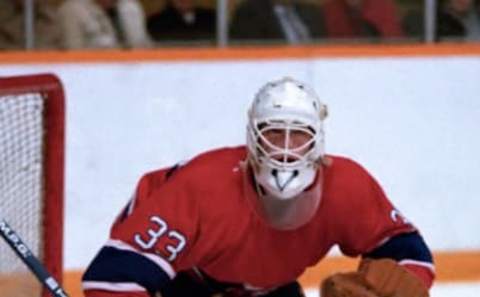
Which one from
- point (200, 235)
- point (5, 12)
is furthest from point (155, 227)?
point (5, 12)

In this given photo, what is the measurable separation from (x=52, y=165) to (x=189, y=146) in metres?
1.46

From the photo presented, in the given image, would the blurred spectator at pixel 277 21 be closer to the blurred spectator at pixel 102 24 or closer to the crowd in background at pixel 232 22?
the crowd in background at pixel 232 22

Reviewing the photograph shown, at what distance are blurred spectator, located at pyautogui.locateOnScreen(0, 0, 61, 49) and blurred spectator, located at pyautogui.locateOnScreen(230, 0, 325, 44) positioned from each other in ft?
2.32

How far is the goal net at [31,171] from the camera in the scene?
4.74 m

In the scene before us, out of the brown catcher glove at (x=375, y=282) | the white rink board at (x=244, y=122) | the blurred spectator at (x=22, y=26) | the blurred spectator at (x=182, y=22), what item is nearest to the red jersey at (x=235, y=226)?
the brown catcher glove at (x=375, y=282)

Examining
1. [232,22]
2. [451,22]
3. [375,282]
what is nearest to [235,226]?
[375,282]

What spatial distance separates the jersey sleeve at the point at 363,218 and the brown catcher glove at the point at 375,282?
28 centimetres

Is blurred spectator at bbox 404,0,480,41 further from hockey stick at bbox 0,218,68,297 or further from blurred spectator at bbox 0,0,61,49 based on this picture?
hockey stick at bbox 0,218,68,297

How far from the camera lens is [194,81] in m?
6.38

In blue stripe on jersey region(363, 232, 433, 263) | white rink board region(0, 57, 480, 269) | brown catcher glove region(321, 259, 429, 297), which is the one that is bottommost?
white rink board region(0, 57, 480, 269)

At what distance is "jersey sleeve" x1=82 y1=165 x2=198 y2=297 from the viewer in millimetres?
3562

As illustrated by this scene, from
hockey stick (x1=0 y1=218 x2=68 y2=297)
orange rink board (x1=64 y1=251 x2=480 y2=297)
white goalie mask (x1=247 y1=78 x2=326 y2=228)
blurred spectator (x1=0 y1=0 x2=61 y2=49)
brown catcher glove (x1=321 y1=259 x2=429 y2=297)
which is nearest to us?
brown catcher glove (x1=321 y1=259 x2=429 y2=297)

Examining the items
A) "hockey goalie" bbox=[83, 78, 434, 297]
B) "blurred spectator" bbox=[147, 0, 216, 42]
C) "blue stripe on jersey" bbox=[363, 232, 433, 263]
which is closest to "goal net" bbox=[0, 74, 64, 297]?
"hockey goalie" bbox=[83, 78, 434, 297]

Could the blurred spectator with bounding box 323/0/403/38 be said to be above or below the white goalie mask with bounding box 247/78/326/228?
below
